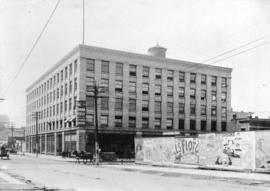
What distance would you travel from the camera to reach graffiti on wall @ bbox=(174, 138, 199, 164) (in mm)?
30878

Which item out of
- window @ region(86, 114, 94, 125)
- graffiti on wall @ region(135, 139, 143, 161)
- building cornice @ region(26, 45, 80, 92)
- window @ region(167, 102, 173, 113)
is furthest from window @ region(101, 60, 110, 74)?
graffiti on wall @ region(135, 139, 143, 161)

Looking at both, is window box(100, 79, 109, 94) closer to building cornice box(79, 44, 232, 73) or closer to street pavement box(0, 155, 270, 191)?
building cornice box(79, 44, 232, 73)

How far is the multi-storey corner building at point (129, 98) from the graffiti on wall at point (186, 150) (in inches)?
686

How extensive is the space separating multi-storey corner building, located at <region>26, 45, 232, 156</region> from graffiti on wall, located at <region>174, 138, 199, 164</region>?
17434 millimetres

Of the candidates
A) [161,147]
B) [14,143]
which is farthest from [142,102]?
[14,143]

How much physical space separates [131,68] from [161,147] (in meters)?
25.8

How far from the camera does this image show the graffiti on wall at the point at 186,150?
1216 inches

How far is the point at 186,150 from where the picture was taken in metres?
31.8

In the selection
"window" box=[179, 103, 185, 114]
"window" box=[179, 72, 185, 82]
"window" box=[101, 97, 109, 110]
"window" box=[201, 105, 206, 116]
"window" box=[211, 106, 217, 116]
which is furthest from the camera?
"window" box=[211, 106, 217, 116]

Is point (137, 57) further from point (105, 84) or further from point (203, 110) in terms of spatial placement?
point (203, 110)

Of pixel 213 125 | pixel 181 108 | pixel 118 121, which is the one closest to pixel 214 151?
pixel 118 121

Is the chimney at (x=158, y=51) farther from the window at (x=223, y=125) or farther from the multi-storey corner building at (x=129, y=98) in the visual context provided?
the window at (x=223, y=125)

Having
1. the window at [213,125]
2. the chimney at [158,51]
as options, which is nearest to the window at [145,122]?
the chimney at [158,51]

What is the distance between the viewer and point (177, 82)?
208ft
